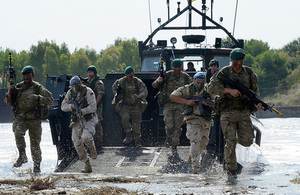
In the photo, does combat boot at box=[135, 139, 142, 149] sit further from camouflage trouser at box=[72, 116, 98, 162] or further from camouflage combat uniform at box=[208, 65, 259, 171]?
camouflage combat uniform at box=[208, 65, 259, 171]

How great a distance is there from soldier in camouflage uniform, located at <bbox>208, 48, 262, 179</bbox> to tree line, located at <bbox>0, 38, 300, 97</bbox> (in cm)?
7389

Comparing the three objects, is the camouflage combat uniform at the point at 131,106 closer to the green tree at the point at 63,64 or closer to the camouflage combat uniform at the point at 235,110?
the camouflage combat uniform at the point at 235,110

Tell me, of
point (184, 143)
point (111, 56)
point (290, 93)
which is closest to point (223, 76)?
point (184, 143)

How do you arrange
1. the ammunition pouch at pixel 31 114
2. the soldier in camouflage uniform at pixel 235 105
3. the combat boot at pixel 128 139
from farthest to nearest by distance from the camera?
the combat boot at pixel 128 139 < the ammunition pouch at pixel 31 114 < the soldier in camouflage uniform at pixel 235 105

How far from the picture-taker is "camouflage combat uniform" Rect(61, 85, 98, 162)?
9.36 metres

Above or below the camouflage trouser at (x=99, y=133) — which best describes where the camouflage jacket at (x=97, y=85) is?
above

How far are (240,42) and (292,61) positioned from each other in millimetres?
87483

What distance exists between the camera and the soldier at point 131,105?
38.2 ft

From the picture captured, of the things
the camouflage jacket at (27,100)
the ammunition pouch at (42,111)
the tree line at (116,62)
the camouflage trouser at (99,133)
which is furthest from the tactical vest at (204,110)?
the tree line at (116,62)

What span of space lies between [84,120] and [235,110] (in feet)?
8.61

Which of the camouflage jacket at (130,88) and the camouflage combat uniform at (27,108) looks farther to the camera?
the camouflage jacket at (130,88)

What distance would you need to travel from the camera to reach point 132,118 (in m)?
11.8

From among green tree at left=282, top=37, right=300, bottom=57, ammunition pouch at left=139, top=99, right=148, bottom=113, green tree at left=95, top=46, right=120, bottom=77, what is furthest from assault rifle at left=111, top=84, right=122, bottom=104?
green tree at left=282, top=37, right=300, bottom=57

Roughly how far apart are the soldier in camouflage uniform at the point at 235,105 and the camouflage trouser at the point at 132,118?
3756 millimetres
